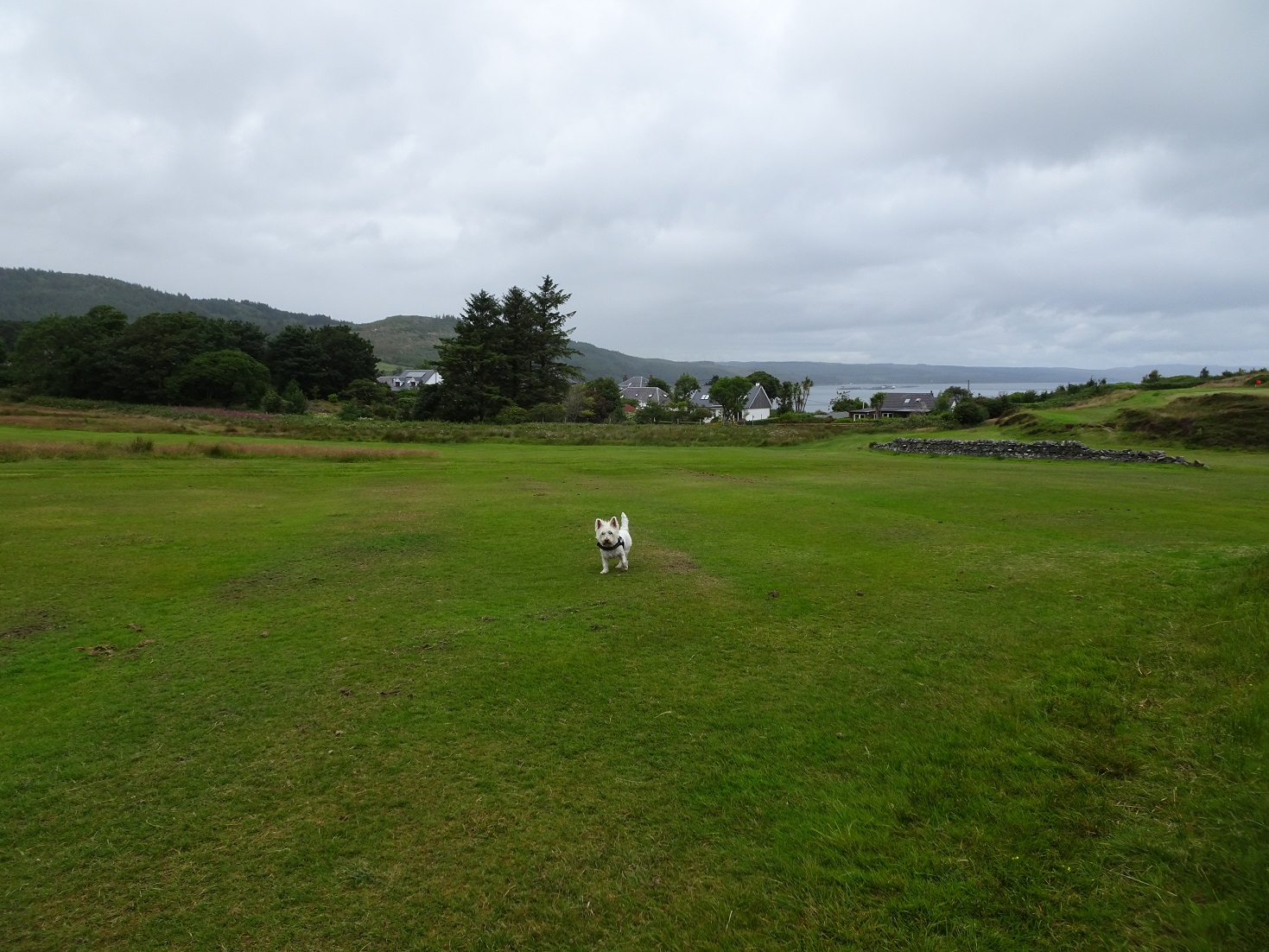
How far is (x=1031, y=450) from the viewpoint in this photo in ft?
109

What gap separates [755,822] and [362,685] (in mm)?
4144

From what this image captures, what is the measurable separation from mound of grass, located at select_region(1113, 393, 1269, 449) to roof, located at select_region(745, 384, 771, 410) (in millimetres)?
84560

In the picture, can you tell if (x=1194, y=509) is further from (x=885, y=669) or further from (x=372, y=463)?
(x=372, y=463)

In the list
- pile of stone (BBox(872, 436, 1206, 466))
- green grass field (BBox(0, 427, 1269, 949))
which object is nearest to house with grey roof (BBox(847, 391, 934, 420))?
pile of stone (BBox(872, 436, 1206, 466))

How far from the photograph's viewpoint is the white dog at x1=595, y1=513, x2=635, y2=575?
10312mm

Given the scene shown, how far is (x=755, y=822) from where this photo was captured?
438 cm

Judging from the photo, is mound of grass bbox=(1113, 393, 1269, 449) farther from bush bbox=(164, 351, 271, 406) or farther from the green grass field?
bush bbox=(164, 351, 271, 406)

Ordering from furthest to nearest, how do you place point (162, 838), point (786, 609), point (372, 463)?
1. point (372, 463)
2. point (786, 609)
3. point (162, 838)

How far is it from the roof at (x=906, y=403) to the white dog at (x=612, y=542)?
121240 millimetres

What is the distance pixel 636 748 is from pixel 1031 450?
3531 cm

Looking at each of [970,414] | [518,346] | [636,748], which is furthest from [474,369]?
[636,748]

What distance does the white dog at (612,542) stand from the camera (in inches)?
406

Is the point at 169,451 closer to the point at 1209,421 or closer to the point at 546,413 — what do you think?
the point at 546,413

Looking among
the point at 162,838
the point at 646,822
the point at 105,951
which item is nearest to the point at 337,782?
the point at 162,838
